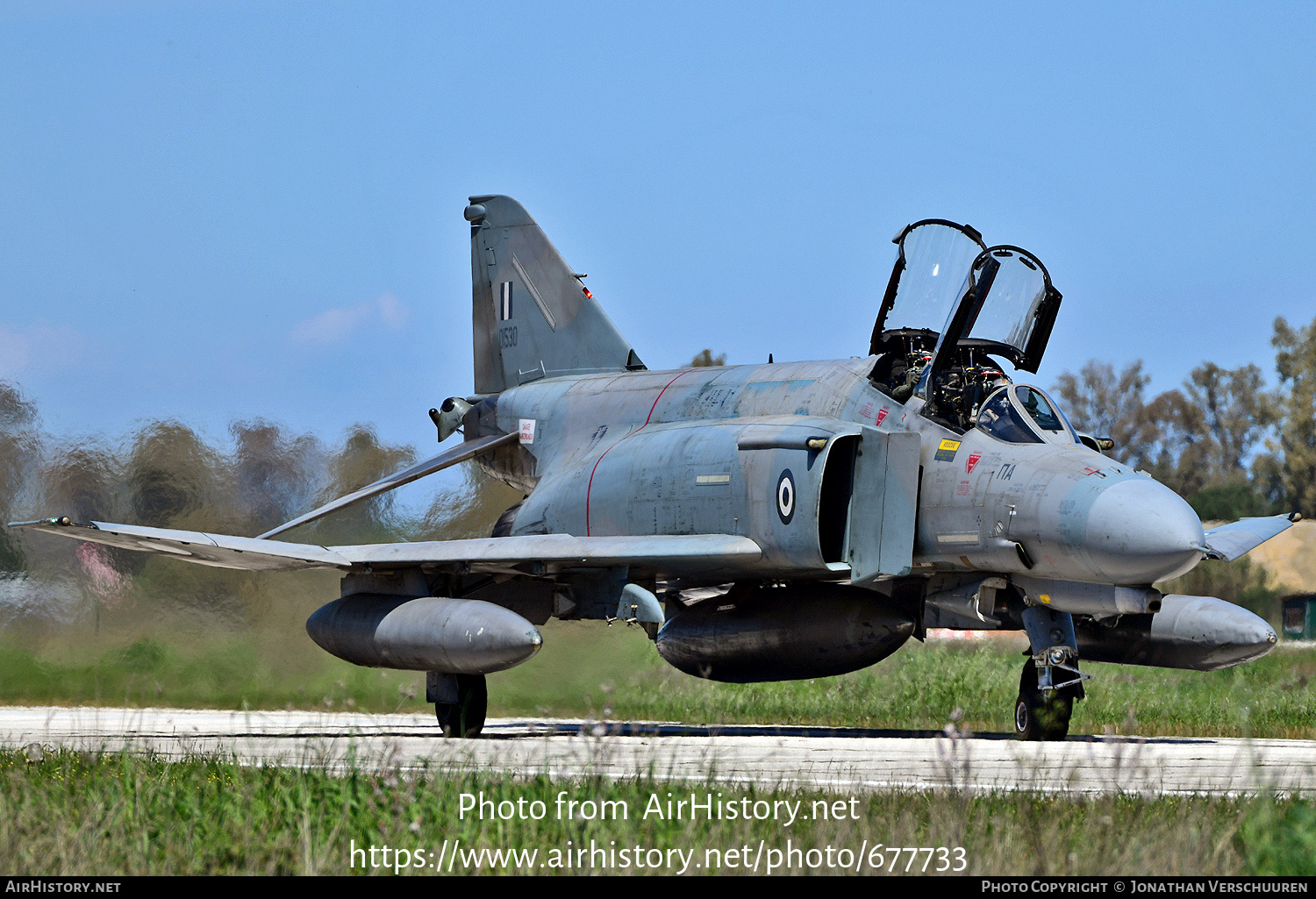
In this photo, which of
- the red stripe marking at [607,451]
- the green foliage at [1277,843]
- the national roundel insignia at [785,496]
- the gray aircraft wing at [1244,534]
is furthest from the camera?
the red stripe marking at [607,451]

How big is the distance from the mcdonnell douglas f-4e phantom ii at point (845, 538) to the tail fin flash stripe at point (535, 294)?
2.20 meters

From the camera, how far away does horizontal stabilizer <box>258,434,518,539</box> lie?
13.9m

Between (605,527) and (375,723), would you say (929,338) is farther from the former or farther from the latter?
(375,723)

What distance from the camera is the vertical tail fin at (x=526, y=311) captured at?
14477 mm

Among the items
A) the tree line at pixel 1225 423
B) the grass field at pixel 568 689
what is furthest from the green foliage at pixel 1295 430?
the grass field at pixel 568 689

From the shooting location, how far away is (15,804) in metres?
5.80

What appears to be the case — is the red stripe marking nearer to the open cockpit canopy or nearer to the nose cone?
the open cockpit canopy

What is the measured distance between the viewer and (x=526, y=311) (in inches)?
585

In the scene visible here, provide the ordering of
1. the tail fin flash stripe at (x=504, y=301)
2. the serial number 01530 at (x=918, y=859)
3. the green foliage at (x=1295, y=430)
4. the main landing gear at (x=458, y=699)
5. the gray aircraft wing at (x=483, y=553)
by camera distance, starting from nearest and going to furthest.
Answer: the serial number 01530 at (x=918, y=859), the gray aircraft wing at (x=483, y=553), the main landing gear at (x=458, y=699), the tail fin flash stripe at (x=504, y=301), the green foliage at (x=1295, y=430)

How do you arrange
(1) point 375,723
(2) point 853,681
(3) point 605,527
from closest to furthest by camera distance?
1. (3) point 605,527
2. (1) point 375,723
3. (2) point 853,681

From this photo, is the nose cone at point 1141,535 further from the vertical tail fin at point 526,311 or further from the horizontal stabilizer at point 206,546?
the vertical tail fin at point 526,311

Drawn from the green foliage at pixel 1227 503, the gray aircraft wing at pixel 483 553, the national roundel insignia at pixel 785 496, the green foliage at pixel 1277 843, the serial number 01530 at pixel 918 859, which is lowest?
the serial number 01530 at pixel 918 859

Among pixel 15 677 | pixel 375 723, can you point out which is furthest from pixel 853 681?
pixel 15 677
